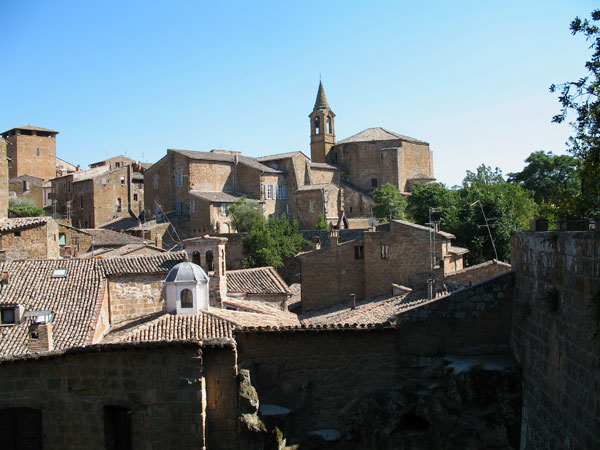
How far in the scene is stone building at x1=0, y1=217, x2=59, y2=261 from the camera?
2902 cm

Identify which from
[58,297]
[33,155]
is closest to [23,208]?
[33,155]

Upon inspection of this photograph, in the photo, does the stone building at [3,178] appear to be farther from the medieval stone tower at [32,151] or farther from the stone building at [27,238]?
the medieval stone tower at [32,151]

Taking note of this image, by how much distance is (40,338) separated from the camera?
16594 mm

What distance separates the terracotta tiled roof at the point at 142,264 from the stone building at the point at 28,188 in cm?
5168

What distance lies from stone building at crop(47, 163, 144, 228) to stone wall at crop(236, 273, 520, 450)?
174 feet

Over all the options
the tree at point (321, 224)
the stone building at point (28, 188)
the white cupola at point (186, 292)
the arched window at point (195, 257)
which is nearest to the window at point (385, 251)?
the arched window at point (195, 257)

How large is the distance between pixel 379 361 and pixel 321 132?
65778mm

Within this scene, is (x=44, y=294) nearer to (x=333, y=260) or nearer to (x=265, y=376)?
(x=265, y=376)

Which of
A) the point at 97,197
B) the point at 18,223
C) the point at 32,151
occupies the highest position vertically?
the point at 32,151

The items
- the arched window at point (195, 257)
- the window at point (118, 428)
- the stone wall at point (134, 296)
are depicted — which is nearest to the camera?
the window at point (118, 428)

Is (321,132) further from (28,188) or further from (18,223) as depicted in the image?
(18,223)

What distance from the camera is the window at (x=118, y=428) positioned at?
12.4 meters

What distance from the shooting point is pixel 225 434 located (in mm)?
12039

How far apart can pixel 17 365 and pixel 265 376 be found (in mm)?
4945
